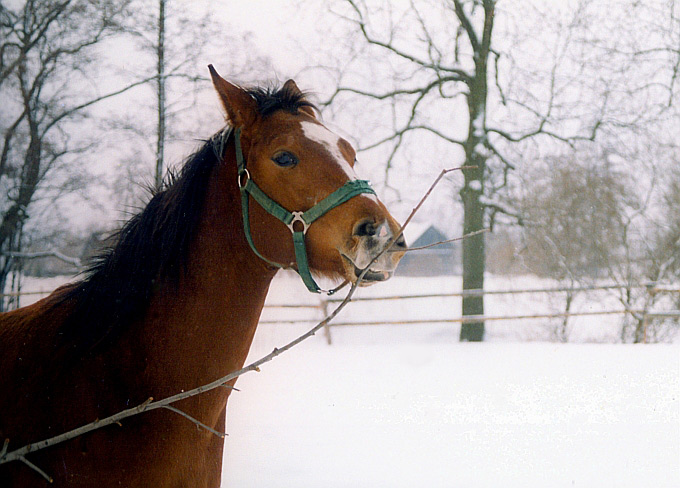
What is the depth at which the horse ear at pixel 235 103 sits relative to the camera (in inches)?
48.3

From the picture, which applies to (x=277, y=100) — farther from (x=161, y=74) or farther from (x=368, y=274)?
(x=161, y=74)

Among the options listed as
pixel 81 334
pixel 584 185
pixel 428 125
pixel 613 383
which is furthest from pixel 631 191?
pixel 81 334

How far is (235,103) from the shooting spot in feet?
4.06

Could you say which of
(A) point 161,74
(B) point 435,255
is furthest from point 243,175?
(B) point 435,255

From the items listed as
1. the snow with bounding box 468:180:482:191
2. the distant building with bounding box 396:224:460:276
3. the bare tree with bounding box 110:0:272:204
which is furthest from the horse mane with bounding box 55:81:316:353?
the distant building with bounding box 396:224:460:276

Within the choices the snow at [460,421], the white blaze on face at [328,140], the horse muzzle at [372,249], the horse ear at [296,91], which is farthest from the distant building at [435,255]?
the horse muzzle at [372,249]

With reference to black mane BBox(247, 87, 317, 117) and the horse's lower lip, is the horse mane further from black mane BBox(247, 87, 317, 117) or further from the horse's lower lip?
the horse's lower lip

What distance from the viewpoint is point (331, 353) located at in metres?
4.98

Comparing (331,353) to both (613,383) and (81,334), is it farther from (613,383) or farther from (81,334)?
(81,334)

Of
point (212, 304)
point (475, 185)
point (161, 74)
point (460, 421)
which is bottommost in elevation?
point (460, 421)

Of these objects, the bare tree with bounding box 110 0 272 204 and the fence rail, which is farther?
the fence rail

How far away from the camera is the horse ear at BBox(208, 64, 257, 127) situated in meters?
1.23

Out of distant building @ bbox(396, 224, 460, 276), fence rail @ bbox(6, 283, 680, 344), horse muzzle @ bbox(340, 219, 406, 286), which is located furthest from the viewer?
distant building @ bbox(396, 224, 460, 276)

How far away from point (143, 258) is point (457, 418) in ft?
8.48
